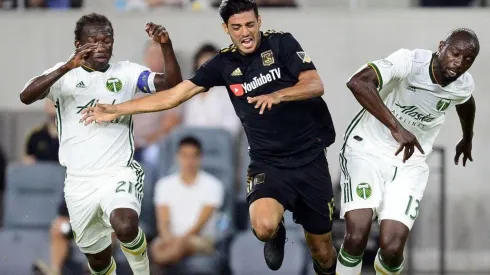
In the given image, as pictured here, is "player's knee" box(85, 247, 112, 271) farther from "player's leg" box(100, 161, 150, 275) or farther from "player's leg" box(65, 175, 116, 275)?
"player's leg" box(100, 161, 150, 275)

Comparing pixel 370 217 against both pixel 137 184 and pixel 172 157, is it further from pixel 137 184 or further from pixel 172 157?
pixel 172 157

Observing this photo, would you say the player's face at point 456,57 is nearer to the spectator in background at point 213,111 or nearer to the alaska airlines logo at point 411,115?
the alaska airlines logo at point 411,115

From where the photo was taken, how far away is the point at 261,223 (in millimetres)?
9641

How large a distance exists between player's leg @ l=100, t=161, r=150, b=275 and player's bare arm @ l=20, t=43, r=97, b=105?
35.9 inches

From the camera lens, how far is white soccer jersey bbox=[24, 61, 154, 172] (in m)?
9.99

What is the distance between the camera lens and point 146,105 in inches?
383

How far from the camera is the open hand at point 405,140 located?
30.6ft

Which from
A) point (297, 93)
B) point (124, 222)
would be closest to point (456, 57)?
point (297, 93)

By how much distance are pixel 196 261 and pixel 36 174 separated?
2.14m

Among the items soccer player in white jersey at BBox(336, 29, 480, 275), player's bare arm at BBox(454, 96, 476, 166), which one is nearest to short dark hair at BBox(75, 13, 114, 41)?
soccer player in white jersey at BBox(336, 29, 480, 275)

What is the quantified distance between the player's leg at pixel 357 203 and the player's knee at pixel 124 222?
5.46 ft

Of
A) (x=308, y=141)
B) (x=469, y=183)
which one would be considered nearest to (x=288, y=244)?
(x=469, y=183)

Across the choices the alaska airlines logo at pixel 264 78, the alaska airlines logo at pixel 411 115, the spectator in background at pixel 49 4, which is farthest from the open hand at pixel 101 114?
the spectator in background at pixel 49 4

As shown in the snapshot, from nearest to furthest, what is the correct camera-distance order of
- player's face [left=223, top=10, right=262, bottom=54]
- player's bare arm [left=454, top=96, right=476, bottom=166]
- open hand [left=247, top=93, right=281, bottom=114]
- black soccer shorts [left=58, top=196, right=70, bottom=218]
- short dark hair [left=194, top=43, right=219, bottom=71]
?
open hand [left=247, top=93, right=281, bottom=114]
player's face [left=223, top=10, right=262, bottom=54]
player's bare arm [left=454, top=96, right=476, bottom=166]
black soccer shorts [left=58, top=196, right=70, bottom=218]
short dark hair [left=194, top=43, right=219, bottom=71]
